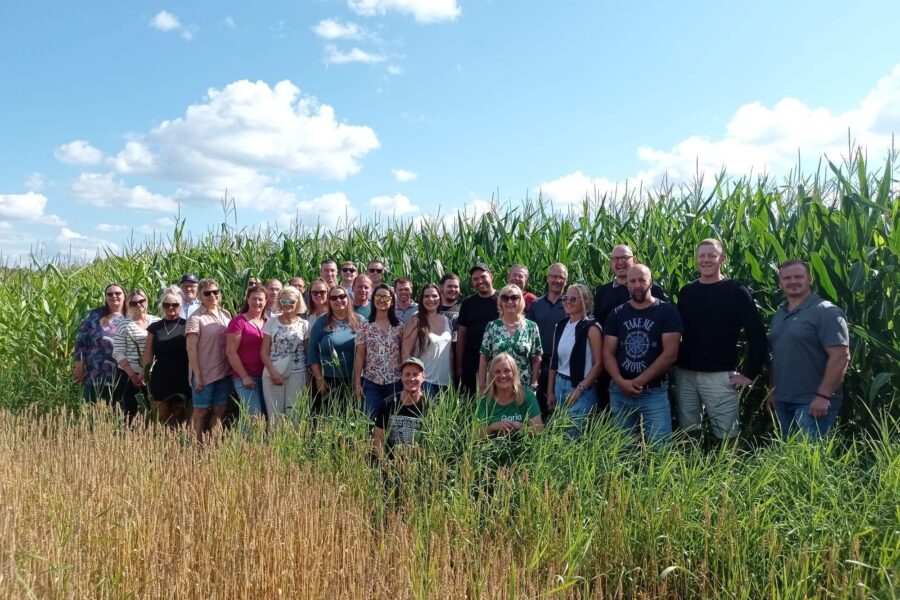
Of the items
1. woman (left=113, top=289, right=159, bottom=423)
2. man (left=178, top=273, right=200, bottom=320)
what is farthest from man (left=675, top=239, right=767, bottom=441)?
woman (left=113, top=289, right=159, bottom=423)

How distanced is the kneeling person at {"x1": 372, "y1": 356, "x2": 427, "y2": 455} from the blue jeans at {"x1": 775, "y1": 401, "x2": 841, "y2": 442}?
2.52 metres

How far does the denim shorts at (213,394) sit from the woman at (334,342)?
114cm

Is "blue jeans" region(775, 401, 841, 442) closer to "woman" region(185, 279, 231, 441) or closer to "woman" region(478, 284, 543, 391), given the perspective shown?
"woman" region(478, 284, 543, 391)

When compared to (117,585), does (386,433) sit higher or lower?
higher

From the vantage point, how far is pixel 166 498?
401cm

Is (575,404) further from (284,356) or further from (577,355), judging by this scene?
(284,356)

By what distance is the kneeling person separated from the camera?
4.91m

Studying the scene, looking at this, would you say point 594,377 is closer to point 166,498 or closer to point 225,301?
point 166,498

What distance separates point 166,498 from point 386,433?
1.56m

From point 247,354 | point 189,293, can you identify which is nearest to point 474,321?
point 247,354

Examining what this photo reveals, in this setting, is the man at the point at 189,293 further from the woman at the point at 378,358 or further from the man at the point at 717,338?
the man at the point at 717,338

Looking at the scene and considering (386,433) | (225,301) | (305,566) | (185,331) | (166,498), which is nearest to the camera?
(305,566)

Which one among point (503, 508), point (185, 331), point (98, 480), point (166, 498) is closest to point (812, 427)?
point (503, 508)

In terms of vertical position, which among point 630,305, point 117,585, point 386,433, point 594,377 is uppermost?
point 630,305
